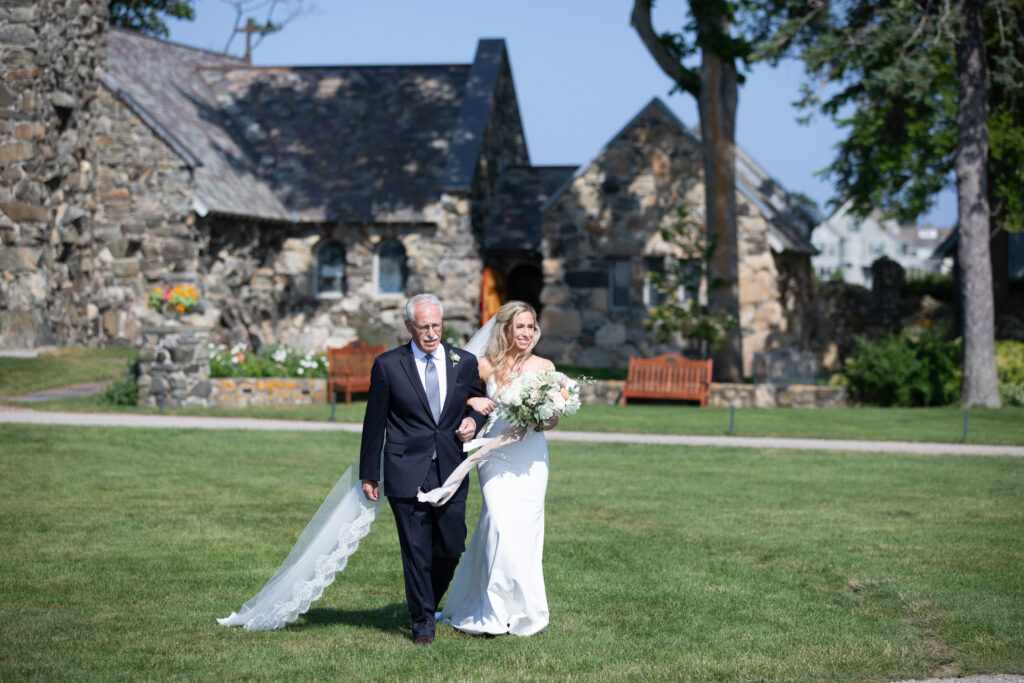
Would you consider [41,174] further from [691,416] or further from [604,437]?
[691,416]

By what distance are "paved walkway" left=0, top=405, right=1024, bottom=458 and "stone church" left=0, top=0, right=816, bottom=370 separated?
6.84 m

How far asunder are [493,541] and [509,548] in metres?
0.12

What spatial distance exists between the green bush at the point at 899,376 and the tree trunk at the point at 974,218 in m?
0.70

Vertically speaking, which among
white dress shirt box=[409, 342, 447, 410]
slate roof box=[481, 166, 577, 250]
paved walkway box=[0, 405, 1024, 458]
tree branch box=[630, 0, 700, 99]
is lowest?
paved walkway box=[0, 405, 1024, 458]

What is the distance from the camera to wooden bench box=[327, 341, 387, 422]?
20.9 meters

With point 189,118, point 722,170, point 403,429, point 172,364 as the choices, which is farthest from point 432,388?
point 189,118

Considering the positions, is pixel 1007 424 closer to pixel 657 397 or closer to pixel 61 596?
pixel 657 397

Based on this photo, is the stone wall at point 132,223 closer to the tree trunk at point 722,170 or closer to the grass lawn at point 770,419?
the grass lawn at point 770,419

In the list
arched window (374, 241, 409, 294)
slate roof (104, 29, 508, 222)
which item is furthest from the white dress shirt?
arched window (374, 241, 409, 294)

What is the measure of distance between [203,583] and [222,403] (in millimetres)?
11508

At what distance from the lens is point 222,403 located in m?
19.7

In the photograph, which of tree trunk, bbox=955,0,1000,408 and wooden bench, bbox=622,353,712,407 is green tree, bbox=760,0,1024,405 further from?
wooden bench, bbox=622,353,712,407

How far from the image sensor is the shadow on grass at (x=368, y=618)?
299 inches

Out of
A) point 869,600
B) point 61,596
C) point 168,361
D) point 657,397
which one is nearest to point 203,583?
point 61,596
